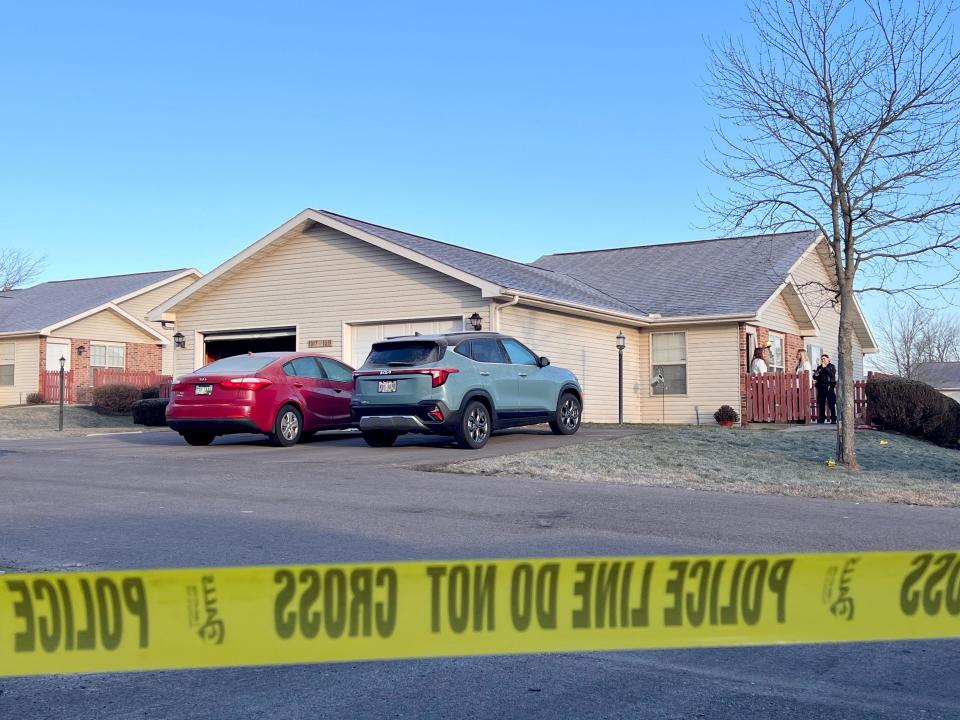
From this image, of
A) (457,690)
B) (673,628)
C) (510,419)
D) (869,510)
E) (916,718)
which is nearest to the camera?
(673,628)

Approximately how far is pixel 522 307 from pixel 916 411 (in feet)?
26.1

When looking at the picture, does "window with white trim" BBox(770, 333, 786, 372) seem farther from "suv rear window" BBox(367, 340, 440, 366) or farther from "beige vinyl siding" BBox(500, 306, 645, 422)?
"suv rear window" BBox(367, 340, 440, 366)

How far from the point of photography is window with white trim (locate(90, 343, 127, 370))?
1500 inches

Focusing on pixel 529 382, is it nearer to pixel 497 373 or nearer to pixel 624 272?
pixel 497 373

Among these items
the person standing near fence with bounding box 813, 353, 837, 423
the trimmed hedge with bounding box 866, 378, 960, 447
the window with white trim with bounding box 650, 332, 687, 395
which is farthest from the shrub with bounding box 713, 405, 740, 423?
the trimmed hedge with bounding box 866, 378, 960, 447

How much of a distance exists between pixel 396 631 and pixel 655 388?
912 inches

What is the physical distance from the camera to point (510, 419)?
15625 mm

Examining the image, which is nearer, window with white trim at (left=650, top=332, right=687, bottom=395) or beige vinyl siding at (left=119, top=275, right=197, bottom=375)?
window with white trim at (left=650, top=332, right=687, bottom=395)

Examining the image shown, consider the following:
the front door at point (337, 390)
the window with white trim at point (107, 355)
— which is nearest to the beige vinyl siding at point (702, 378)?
the front door at point (337, 390)

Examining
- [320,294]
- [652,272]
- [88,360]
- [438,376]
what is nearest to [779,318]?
[652,272]

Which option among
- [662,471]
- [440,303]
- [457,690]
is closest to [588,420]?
[440,303]

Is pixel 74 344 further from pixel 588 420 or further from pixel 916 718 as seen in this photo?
pixel 916 718

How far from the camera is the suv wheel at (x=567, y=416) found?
17.1 meters

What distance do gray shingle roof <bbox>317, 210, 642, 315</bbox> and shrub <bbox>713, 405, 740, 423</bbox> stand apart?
310 cm
